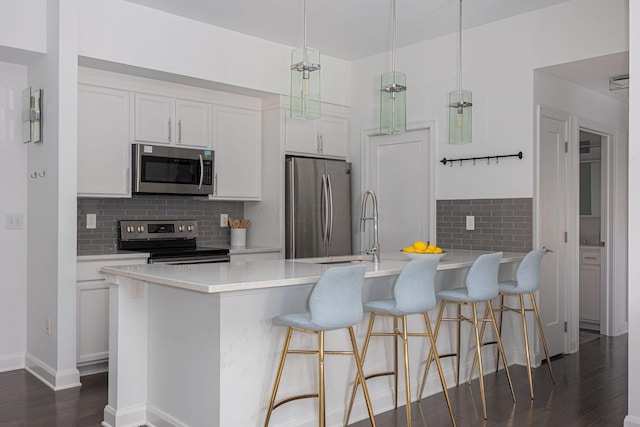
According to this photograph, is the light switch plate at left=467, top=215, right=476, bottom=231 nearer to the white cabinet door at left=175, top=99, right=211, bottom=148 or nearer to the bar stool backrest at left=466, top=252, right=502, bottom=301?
the bar stool backrest at left=466, top=252, right=502, bottom=301

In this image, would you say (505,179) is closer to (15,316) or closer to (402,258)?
(402,258)

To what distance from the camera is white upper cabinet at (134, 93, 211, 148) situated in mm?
4828

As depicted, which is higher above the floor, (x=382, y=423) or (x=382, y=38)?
(x=382, y=38)

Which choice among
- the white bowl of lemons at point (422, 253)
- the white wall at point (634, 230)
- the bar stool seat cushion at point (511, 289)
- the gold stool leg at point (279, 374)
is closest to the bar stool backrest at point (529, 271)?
the bar stool seat cushion at point (511, 289)

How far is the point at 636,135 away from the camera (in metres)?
3.23

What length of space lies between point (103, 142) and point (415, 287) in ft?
9.28

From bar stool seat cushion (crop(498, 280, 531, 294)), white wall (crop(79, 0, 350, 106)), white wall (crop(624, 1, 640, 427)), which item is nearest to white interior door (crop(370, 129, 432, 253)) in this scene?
white wall (crop(79, 0, 350, 106))

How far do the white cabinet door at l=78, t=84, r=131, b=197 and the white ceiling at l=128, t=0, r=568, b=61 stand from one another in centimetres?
80

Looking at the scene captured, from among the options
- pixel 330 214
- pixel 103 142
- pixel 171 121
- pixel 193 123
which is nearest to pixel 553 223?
pixel 330 214

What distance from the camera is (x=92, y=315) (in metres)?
4.31

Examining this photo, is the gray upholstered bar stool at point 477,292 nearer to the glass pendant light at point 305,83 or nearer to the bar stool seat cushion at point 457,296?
the bar stool seat cushion at point 457,296

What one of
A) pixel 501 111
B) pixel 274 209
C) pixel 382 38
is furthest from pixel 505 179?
pixel 274 209

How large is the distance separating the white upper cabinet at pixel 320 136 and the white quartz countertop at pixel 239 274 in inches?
81.0

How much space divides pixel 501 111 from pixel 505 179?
573 millimetres
